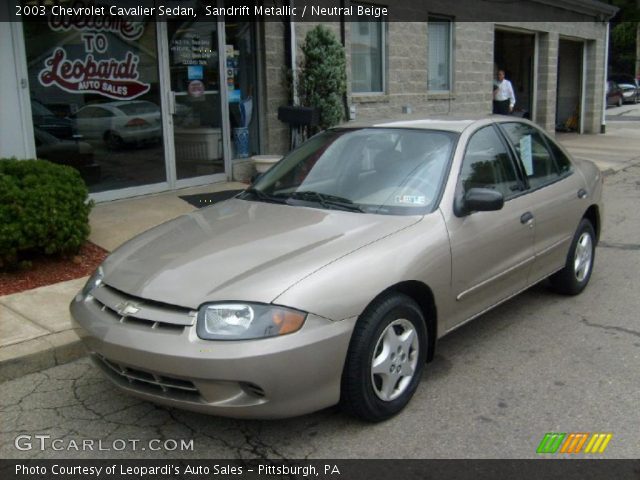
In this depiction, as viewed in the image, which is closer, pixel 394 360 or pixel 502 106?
pixel 394 360

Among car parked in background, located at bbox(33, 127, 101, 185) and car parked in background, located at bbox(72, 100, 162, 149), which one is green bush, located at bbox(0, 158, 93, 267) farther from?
car parked in background, located at bbox(72, 100, 162, 149)

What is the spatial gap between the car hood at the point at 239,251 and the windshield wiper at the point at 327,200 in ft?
0.28

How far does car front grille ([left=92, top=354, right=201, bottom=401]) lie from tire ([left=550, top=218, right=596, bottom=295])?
3.55 m

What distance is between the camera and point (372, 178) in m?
4.38

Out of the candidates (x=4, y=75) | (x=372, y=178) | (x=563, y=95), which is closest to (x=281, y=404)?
(x=372, y=178)

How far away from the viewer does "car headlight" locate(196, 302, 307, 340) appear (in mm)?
3111

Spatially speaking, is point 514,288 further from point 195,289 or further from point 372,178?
point 195,289

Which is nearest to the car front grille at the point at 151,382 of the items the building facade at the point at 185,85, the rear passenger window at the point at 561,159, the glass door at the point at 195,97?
the rear passenger window at the point at 561,159

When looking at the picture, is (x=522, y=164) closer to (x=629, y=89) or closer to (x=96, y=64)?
(x=96, y=64)

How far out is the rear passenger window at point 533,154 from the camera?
16.6ft

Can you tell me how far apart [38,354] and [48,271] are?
1.80 meters

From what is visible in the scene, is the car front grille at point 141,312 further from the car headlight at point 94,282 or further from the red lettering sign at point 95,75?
the red lettering sign at point 95,75

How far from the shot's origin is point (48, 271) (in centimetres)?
609

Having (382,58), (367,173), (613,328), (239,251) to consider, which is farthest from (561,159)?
(382,58)
